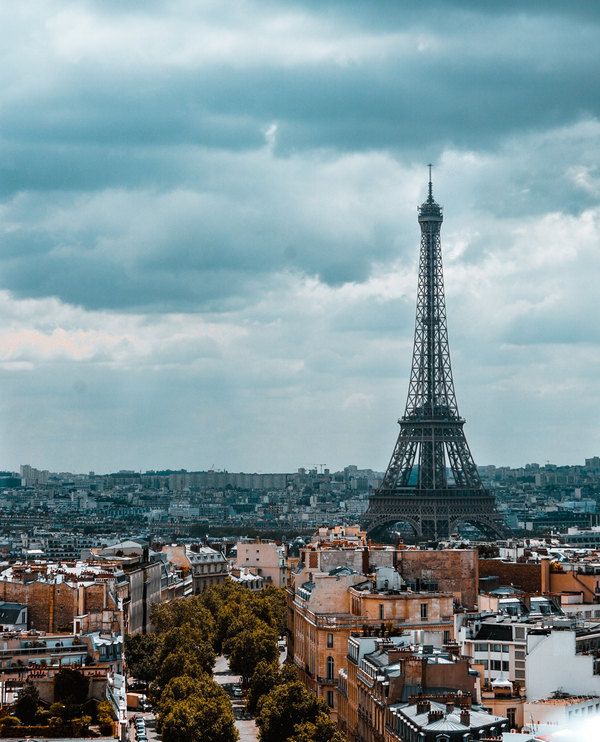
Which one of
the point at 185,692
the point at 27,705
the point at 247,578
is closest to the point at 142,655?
the point at 185,692

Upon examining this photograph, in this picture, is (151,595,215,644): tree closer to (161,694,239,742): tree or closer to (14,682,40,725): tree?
(161,694,239,742): tree

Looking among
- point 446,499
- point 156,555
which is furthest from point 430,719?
point 446,499

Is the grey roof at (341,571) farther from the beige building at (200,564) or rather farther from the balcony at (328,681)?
the beige building at (200,564)

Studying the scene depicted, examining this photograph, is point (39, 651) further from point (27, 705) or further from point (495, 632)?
point (495, 632)

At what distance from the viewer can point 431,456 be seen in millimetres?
180375

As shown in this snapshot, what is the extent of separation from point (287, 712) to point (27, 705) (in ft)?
43.0

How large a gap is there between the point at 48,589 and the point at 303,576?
38.4 feet

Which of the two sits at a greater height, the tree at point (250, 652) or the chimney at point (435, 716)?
the tree at point (250, 652)

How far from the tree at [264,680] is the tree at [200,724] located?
9.47 m

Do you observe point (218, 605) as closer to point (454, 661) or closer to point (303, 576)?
point (303, 576)

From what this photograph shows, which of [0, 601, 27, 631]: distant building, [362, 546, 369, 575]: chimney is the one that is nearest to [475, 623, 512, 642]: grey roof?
[362, 546, 369, 575]: chimney

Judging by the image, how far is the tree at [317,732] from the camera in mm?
59125

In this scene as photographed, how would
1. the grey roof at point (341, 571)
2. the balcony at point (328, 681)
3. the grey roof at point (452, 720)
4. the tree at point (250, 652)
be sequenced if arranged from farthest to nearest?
1. the tree at point (250, 652)
2. the grey roof at point (341, 571)
3. the balcony at point (328, 681)
4. the grey roof at point (452, 720)

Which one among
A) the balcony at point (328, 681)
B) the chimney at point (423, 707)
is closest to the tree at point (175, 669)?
the balcony at point (328, 681)
